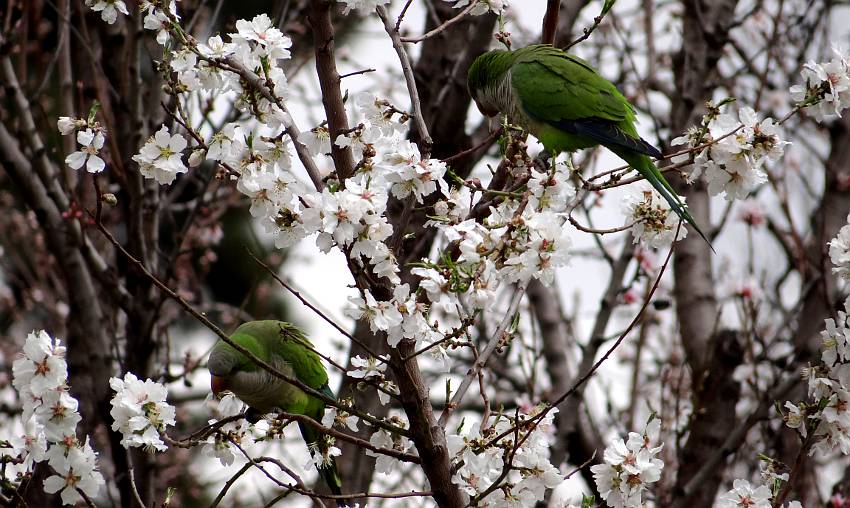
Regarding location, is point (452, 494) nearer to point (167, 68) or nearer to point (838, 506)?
point (167, 68)

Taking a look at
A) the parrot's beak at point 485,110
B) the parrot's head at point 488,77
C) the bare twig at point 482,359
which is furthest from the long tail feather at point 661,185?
the parrot's beak at point 485,110

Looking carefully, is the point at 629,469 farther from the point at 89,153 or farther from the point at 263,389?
the point at 263,389

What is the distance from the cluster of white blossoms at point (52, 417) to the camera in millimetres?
2264

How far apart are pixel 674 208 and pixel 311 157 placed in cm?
111

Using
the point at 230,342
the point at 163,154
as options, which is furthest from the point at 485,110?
the point at 230,342

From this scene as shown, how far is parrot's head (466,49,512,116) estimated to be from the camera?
4.06m

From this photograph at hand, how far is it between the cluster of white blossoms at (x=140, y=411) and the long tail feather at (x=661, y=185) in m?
1.55

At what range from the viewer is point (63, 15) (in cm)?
427

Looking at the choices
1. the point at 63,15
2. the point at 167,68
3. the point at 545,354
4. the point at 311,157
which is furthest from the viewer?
the point at 545,354

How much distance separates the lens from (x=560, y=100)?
3828mm

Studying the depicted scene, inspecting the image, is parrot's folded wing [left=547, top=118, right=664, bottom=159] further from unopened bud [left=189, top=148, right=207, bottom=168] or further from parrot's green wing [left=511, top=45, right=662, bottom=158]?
unopened bud [left=189, top=148, right=207, bottom=168]

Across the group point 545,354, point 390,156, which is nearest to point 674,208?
point 390,156

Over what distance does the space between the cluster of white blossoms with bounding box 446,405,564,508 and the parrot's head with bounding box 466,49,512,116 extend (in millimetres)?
1865

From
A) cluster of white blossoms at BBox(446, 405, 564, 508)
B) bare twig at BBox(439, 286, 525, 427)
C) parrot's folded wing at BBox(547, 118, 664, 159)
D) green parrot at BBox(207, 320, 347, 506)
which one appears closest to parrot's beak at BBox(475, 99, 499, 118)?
parrot's folded wing at BBox(547, 118, 664, 159)
